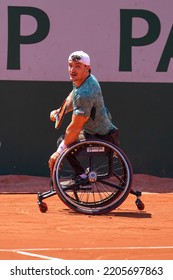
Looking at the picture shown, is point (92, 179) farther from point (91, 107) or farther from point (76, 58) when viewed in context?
point (76, 58)

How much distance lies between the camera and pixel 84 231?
7.71 metres

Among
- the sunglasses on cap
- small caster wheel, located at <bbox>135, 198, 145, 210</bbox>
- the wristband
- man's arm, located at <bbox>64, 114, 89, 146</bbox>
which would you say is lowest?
small caster wheel, located at <bbox>135, 198, 145, 210</bbox>

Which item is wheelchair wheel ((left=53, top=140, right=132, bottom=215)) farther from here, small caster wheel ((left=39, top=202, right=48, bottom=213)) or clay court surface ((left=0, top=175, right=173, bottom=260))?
small caster wheel ((left=39, top=202, right=48, bottom=213))

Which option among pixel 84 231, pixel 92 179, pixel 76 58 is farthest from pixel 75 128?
pixel 84 231

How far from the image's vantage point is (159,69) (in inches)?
468

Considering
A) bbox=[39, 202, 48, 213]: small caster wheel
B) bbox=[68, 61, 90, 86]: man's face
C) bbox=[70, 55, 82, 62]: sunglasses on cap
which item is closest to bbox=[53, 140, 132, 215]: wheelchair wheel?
bbox=[39, 202, 48, 213]: small caster wheel

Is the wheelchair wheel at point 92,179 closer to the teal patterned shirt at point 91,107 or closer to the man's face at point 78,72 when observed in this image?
the teal patterned shirt at point 91,107

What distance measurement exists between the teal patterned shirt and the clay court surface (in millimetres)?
819

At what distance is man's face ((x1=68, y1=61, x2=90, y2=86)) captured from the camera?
343 inches

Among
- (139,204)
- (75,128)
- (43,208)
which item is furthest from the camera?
(139,204)

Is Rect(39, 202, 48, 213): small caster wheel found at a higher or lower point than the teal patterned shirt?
lower

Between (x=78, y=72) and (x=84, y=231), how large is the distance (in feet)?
5.61

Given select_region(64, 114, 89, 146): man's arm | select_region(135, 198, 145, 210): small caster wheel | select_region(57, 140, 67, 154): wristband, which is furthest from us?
select_region(135, 198, 145, 210): small caster wheel
